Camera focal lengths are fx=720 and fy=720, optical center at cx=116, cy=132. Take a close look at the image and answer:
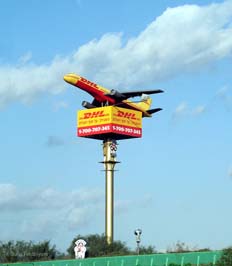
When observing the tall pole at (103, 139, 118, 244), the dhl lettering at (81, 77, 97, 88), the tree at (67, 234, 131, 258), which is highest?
the dhl lettering at (81, 77, 97, 88)

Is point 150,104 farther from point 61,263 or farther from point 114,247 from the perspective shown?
point 61,263

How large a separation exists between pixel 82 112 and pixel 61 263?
37969 mm

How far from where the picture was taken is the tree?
77400 mm

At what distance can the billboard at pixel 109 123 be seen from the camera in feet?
287

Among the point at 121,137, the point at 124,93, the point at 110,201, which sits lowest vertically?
the point at 110,201

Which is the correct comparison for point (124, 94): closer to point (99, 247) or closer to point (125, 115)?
point (125, 115)

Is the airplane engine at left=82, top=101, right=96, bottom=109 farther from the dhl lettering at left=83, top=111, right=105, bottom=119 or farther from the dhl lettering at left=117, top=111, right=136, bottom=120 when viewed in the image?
the dhl lettering at left=117, top=111, right=136, bottom=120

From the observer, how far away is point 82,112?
9106 centimetres

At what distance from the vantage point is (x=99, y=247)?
79.0m

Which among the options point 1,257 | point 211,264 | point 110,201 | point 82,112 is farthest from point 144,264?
point 82,112

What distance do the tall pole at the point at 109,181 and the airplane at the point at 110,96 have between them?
489cm

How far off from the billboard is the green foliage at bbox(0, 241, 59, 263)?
17.2 metres

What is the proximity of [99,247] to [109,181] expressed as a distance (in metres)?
11.5

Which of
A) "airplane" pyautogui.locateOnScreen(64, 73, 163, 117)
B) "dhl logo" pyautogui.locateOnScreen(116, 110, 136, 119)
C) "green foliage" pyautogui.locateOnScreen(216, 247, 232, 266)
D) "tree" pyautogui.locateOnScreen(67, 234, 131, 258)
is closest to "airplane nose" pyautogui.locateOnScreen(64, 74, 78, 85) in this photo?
"airplane" pyautogui.locateOnScreen(64, 73, 163, 117)
